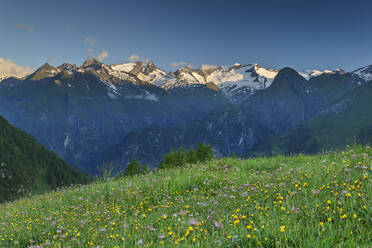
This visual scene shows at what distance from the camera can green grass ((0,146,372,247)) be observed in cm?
348

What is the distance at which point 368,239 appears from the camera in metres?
3.11

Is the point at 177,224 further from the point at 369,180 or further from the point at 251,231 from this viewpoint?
the point at 369,180

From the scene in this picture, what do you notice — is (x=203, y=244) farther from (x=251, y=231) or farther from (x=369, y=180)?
(x=369, y=180)

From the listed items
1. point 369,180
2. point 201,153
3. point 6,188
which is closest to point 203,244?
point 369,180

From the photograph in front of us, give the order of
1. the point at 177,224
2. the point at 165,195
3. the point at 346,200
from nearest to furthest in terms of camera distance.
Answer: the point at 346,200
the point at 177,224
the point at 165,195

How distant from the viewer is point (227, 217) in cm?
459

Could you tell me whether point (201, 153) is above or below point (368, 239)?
below

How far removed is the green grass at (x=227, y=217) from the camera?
3.48 meters

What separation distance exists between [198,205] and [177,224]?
153 centimetres

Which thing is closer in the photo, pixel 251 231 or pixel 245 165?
pixel 251 231

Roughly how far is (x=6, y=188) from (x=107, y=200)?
614 ft

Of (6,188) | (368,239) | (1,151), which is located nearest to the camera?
(368,239)

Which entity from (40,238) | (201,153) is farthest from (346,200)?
(201,153)

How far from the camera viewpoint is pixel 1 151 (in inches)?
7170
